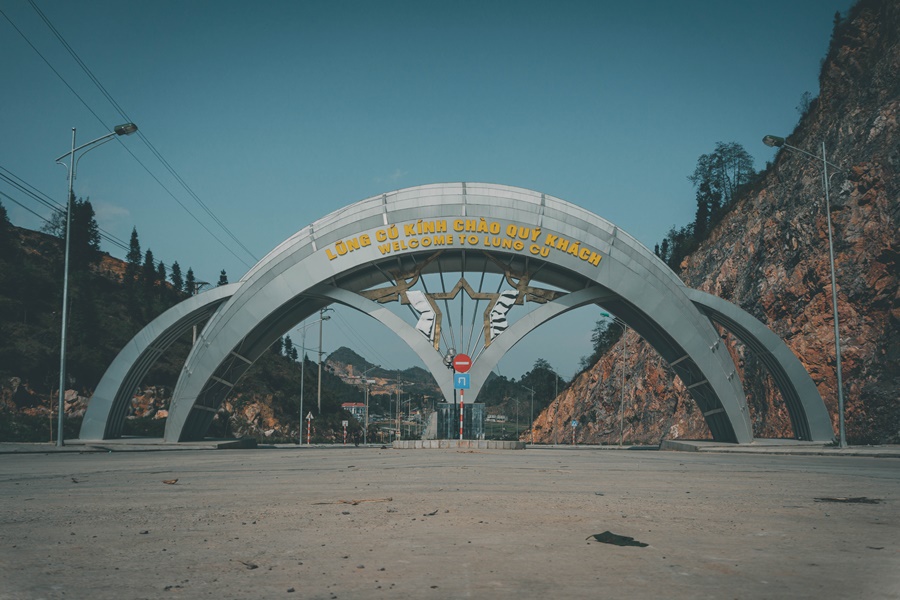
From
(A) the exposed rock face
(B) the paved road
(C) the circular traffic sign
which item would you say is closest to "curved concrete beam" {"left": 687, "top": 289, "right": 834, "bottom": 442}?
(A) the exposed rock face

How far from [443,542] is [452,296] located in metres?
30.2

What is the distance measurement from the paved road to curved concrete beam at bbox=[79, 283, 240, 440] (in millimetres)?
23003

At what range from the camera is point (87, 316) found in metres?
82.9

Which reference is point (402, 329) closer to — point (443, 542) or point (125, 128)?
point (125, 128)

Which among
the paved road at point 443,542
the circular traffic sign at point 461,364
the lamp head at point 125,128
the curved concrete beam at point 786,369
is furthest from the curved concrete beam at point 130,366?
the paved road at point 443,542

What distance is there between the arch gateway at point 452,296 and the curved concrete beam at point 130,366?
0.20 ft

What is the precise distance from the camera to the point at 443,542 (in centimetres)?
583

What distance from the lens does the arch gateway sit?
111ft

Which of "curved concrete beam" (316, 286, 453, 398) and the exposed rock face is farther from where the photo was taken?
the exposed rock face

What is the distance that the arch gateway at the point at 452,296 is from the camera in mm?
33875

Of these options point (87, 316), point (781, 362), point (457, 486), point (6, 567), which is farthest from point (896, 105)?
point (87, 316)

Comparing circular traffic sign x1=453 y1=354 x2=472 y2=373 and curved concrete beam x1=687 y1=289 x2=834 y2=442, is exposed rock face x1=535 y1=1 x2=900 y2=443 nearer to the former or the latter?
curved concrete beam x1=687 y1=289 x2=834 y2=442

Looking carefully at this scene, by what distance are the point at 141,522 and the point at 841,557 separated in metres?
5.60

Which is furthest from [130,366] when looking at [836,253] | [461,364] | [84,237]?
[84,237]
